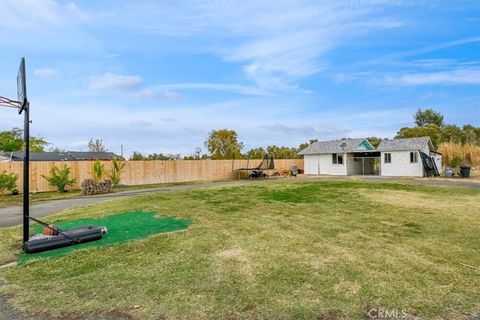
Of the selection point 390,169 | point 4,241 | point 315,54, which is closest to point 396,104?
point 390,169

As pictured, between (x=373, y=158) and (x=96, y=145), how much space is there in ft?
104

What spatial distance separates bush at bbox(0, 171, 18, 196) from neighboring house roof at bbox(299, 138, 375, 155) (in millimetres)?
23399

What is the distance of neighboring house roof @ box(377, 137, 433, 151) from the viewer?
77.8 ft

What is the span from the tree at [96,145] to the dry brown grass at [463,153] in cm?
3671

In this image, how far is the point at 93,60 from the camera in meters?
12.5

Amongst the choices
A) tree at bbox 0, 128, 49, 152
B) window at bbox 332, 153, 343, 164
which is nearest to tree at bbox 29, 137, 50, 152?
tree at bbox 0, 128, 49, 152

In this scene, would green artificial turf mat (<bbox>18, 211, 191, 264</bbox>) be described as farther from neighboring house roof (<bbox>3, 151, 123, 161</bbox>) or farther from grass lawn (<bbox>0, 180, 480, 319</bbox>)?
neighboring house roof (<bbox>3, 151, 123, 161</bbox>)

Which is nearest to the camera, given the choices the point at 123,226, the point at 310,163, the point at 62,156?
the point at 123,226

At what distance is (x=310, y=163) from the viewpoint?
29.9 meters

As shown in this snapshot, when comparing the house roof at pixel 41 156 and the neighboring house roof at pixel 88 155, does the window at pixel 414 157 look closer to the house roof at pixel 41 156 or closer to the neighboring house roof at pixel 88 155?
the neighboring house roof at pixel 88 155

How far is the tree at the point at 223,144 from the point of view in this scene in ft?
115

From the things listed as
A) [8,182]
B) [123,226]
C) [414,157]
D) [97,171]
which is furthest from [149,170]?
[414,157]

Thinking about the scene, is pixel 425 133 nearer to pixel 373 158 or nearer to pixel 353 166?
pixel 373 158

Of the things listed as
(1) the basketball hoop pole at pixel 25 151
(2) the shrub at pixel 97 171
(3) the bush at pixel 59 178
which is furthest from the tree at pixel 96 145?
(1) the basketball hoop pole at pixel 25 151
